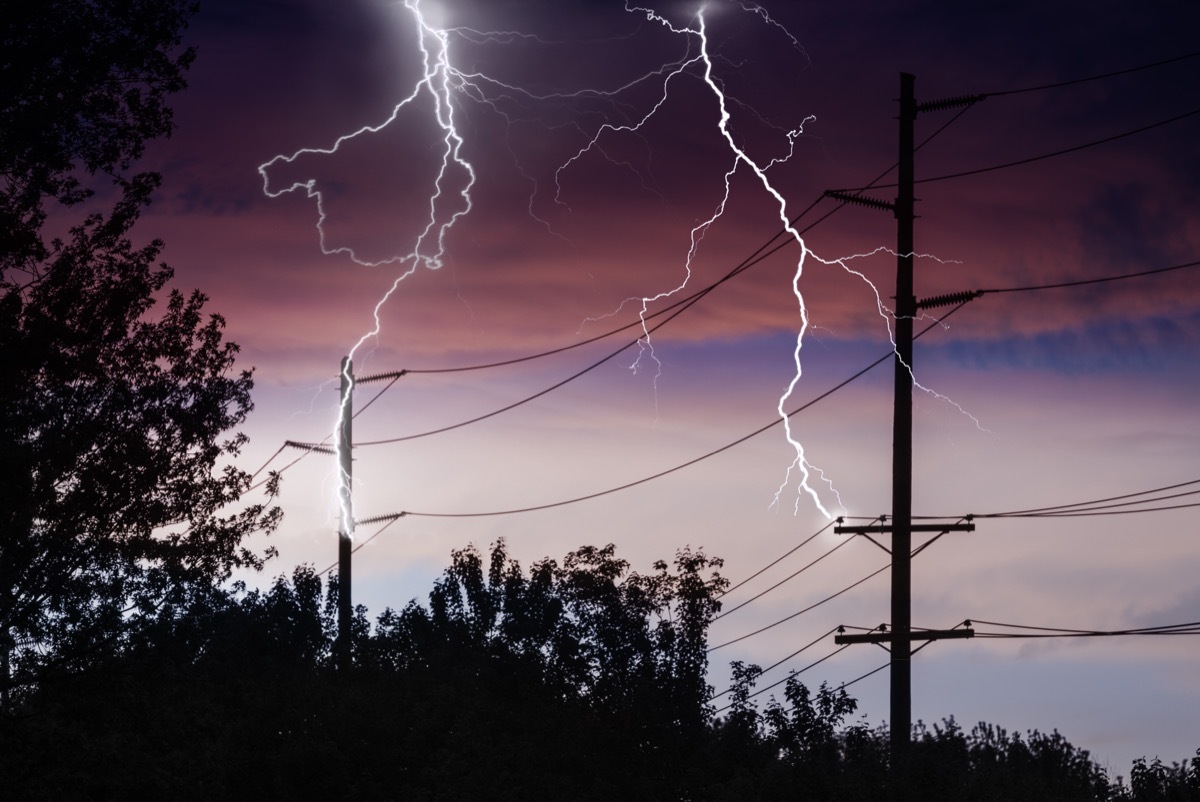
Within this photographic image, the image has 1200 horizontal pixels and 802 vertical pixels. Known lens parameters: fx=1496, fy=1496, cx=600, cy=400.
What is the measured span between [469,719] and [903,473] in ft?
51.1

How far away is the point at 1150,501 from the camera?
2855cm

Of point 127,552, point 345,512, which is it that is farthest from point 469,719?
point 127,552

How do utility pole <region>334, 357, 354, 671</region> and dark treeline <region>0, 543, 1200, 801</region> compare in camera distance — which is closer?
dark treeline <region>0, 543, 1200, 801</region>

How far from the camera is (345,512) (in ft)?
122

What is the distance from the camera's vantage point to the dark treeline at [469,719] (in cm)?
2300

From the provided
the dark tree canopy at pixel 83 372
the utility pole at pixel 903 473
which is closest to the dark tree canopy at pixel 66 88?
the dark tree canopy at pixel 83 372

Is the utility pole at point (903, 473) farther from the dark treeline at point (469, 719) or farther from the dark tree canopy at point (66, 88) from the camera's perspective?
the dark tree canopy at point (66, 88)

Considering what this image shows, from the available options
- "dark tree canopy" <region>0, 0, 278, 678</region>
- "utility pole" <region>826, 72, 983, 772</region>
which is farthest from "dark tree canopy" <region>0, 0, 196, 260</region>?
"utility pole" <region>826, 72, 983, 772</region>

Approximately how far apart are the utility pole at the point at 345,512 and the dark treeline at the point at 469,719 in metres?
1.48

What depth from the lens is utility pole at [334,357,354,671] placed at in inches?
1407

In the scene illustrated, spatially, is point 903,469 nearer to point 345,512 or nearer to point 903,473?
point 903,473

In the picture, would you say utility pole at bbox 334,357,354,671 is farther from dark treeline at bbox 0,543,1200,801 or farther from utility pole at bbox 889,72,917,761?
utility pole at bbox 889,72,917,761

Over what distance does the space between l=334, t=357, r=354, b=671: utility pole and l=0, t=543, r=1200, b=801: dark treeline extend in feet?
4.87

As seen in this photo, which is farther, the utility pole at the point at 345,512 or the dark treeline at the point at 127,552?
the utility pole at the point at 345,512
